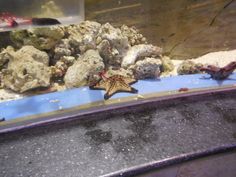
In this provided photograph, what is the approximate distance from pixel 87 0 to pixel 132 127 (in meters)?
2.53

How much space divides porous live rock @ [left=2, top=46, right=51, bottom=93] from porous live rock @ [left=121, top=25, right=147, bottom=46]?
3.97ft

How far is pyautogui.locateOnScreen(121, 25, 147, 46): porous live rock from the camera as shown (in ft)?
13.2

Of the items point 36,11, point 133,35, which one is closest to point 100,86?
point 36,11

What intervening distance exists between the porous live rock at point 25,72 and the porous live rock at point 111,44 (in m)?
0.77

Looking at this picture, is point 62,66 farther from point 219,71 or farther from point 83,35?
point 219,71

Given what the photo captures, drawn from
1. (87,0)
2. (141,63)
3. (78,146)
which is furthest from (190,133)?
(87,0)

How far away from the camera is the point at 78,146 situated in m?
1.46

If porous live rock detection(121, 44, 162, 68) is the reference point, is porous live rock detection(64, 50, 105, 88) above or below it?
below

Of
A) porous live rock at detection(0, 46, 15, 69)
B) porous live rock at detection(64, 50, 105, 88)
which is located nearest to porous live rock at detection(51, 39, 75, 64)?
porous live rock at detection(64, 50, 105, 88)

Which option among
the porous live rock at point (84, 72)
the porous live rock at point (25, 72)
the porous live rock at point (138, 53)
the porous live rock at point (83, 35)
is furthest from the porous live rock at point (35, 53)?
the porous live rock at point (138, 53)

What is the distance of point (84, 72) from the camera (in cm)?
327

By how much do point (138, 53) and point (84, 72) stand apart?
33.5 inches

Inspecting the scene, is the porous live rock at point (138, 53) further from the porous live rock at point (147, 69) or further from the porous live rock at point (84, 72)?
the porous live rock at point (84, 72)

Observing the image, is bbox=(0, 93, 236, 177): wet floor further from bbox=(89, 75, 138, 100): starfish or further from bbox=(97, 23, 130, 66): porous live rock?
bbox=(97, 23, 130, 66): porous live rock
